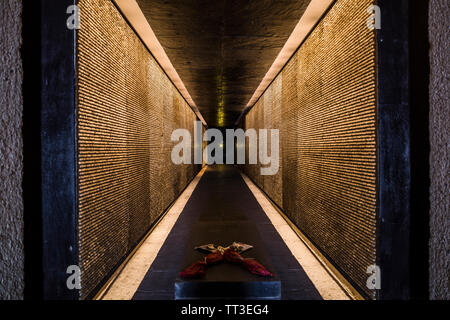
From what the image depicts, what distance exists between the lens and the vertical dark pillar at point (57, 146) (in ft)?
7.95

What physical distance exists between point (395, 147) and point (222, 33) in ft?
10.6

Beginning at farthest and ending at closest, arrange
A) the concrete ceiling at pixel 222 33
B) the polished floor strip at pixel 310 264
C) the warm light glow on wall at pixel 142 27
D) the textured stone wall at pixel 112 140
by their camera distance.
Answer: the warm light glow on wall at pixel 142 27
the concrete ceiling at pixel 222 33
the polished floor strip at pixel 310 264
the textured stone wall at pixel 112 140

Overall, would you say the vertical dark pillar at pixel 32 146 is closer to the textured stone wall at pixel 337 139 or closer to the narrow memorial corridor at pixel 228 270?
the narrow memorial corridor at pixel 228 270

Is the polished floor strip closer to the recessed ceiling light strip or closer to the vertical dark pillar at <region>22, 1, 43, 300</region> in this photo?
the vertical dark pillar at <region>22, 1, 43, 300</region>

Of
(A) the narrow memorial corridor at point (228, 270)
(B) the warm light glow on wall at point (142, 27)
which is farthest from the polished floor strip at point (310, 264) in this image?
(B) the warm light glow on wall at point (142, 27)

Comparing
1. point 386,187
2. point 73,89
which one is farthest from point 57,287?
point 386,187

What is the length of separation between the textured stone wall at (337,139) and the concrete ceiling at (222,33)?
67 centimetres

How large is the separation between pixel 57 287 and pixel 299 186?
4.23m

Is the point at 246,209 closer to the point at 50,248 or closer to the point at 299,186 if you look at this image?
the point at 299,186

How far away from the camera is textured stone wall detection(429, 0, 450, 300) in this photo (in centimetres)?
243

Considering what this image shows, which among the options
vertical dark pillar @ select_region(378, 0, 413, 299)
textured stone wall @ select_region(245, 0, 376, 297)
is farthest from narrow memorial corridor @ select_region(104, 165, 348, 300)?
vertical dark pillar @ select_region(378, 0, 413, 299)

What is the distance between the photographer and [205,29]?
4.05m

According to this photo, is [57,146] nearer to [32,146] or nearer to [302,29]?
[32,146]

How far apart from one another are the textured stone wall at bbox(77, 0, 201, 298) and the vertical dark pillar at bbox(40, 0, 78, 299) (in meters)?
0.10
